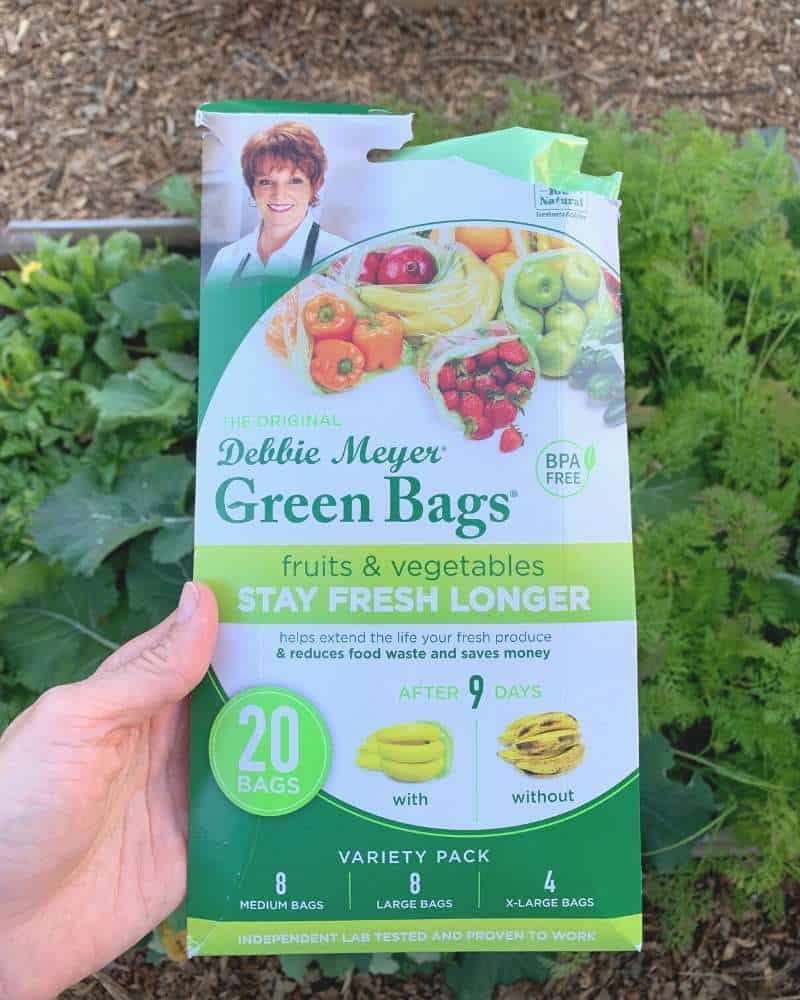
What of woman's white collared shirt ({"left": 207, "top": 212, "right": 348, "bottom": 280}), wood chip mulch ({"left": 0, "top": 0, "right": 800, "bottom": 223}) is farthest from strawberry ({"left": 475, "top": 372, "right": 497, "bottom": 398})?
wood chip mulch ({"left": 0, "top": 0, "right": 800, "bottom": 223})

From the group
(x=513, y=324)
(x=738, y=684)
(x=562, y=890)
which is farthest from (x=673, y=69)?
(x=562, y=890)

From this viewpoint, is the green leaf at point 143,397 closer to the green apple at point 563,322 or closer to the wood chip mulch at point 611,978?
the green apple at point 563,322

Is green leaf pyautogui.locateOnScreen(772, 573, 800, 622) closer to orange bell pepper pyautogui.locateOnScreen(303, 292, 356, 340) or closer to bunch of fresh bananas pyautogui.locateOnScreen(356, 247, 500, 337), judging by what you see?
bunch of fresh bananas pyautogui.locateOnScreen(356, 247, 500, 337)

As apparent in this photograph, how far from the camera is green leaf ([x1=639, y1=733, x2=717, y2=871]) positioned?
5.51 ft

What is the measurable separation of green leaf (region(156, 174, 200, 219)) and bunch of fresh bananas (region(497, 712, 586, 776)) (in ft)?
4.97

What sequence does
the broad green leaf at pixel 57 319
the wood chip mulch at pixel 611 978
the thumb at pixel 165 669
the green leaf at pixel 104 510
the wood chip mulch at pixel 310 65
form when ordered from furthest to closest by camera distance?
the wood chip mulch at pixel 310 65, the broad green leaf at pixel 57 319, the wood chip mulch at pixel 611 978, the green leaf at pixel 104 510, the thumb at pixel 165 669

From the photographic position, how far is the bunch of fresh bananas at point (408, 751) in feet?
4.25

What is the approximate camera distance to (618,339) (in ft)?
4.50

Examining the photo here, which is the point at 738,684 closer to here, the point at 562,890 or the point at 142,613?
the point at 562,890

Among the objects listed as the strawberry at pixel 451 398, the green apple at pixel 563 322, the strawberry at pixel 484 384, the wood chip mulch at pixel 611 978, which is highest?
the green apple at pixel 563 322

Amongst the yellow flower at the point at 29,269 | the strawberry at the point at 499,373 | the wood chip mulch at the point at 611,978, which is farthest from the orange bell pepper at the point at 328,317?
the wood chip mulch at the point at 611,978

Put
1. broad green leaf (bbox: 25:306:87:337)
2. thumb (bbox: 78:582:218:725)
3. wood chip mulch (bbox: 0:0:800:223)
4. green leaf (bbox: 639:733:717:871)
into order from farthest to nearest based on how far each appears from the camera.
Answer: wood chip mulch (bbox: 0:0:800:223) < broad green leaf (bbox: 25:306:87:337) < green leaf (bbox: 639:733:717:871) < thumb (bbox: 78:582:218:725)

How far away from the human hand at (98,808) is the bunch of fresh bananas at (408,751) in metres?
0.29

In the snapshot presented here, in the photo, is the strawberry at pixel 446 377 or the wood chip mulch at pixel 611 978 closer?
the strawberry at pixel 446 377
